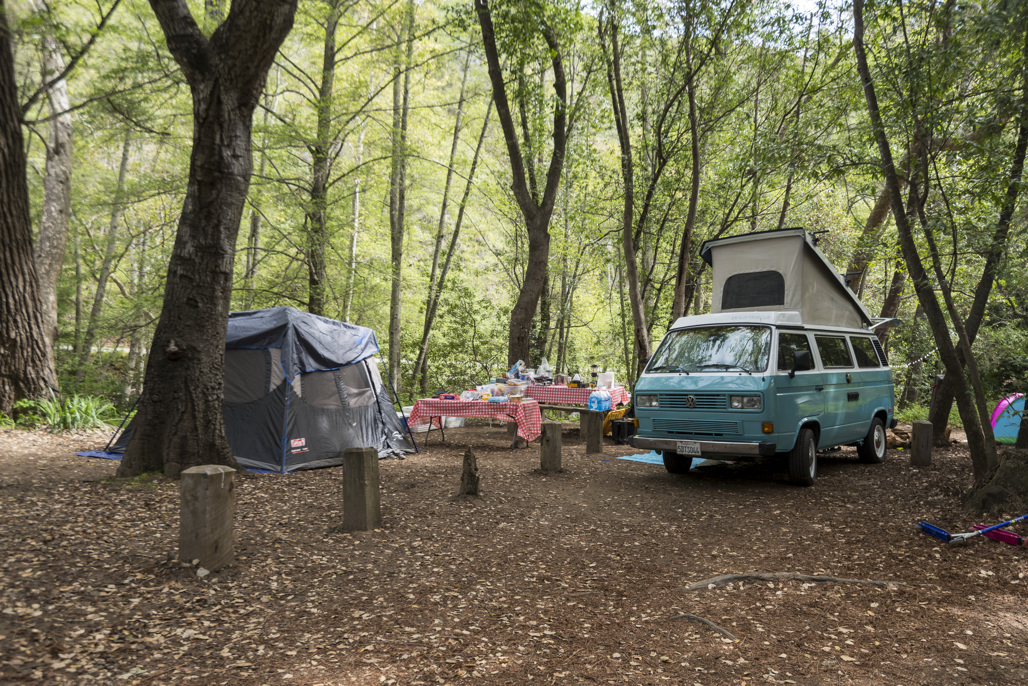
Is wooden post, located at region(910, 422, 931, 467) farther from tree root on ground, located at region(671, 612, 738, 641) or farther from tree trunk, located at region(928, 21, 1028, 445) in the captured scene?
tree root on ground, located at region(671, 612, 738, 641)

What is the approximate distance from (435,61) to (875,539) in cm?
1533

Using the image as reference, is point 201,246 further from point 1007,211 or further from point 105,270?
point 105,270

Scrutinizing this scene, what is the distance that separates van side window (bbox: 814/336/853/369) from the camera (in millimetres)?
8044

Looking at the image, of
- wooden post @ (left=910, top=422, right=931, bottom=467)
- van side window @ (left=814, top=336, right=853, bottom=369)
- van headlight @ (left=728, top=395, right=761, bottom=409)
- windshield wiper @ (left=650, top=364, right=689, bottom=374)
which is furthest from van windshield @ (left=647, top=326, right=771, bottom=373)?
wooden post @ (left=910, top=422, right=931, bottom=467)

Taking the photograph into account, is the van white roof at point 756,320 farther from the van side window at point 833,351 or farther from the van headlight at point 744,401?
the van headlight at point 744,401

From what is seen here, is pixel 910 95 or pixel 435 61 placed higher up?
pixel 435 61

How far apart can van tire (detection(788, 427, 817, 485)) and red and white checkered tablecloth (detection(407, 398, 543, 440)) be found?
158 inches

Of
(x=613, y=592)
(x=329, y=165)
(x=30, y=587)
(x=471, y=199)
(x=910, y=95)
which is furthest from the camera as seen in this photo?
(x=471, y=199)

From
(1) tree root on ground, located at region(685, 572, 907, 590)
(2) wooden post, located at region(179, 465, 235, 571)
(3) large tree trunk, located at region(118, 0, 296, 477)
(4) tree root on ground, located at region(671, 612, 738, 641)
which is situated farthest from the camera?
→ (3) large tree trunk, located at region(118, 0, 296, 477)

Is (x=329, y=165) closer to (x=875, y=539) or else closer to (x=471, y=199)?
(x=471, y=199)

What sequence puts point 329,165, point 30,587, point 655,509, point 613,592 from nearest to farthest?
point 30,587 < point 613,592 < point 655,509 < point 329,165

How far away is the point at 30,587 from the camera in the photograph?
3.71 meters

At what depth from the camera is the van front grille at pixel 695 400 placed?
7.17 m

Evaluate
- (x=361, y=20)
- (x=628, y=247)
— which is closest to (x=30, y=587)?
(x=628, y=247)
